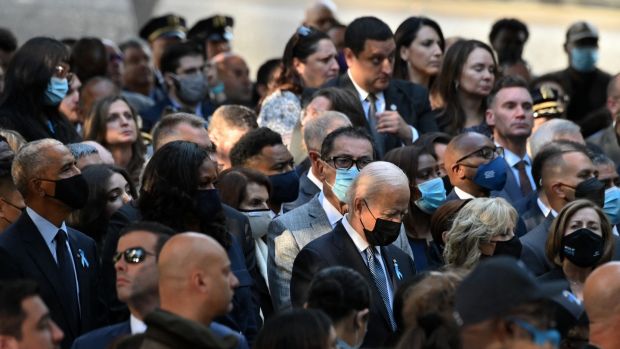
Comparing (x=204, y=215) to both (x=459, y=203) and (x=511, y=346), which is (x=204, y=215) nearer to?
(x=459, y=203)

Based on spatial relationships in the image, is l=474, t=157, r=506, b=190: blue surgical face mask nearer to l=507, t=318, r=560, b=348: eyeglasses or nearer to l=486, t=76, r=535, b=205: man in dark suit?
l=486, t=76, r=535, b=205: man in dark suit

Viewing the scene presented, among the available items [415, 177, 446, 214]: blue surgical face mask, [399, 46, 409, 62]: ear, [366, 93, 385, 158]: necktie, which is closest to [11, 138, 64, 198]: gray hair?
[415, 177, 446, 214]: blue surgical face mask

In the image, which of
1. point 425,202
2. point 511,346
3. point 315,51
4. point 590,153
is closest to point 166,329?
point 511,346

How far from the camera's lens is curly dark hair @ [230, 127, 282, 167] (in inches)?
440

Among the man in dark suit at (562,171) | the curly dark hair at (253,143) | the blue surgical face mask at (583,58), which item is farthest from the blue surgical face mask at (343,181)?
the blue surgical face mask at (583,58)

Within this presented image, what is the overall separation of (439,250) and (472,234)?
0.56 meters

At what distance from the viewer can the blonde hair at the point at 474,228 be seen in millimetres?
9930

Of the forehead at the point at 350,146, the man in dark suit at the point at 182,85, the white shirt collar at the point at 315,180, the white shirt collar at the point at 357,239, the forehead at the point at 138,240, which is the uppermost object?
the forehead at the point at 138,240

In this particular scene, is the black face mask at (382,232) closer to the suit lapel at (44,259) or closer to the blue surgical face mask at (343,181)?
the blue surgical face mask at (343,181)

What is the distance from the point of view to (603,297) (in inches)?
343

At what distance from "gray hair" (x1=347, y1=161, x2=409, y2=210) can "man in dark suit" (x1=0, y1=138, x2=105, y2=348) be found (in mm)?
1485

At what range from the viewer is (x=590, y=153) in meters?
11.9

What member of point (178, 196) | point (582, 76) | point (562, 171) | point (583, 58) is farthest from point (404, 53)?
point (178, 196)

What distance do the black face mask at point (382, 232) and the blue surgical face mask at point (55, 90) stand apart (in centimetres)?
277
